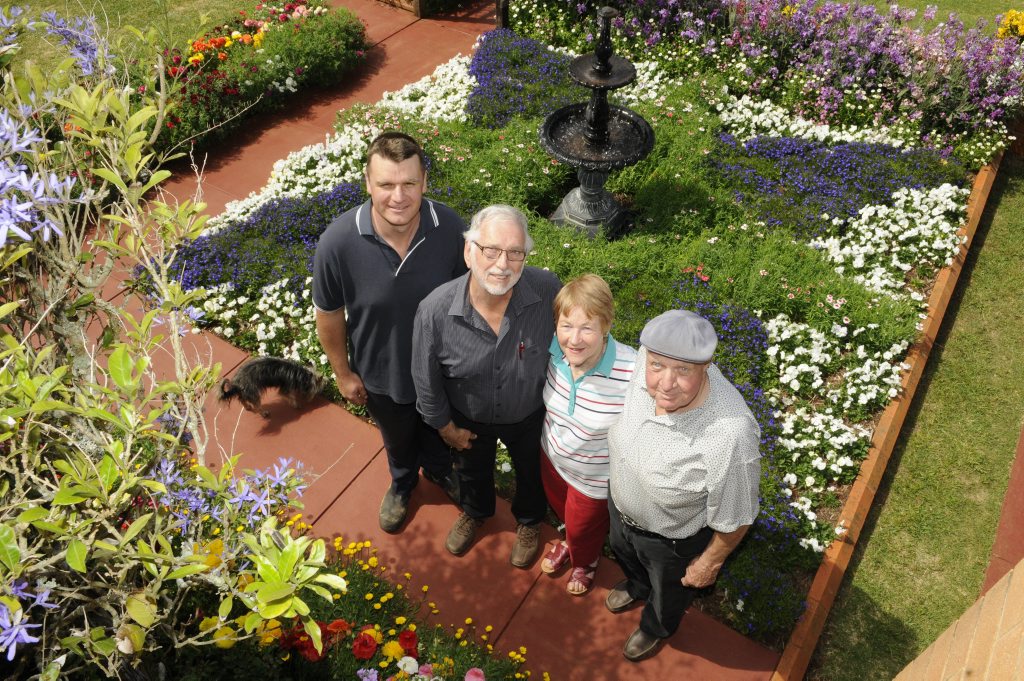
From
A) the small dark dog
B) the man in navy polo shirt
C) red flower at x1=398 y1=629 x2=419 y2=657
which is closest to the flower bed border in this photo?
red flower at x1=398 y1=629 x2=419 y2=657

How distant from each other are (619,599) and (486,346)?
6.20ft

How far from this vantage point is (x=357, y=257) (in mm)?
3609

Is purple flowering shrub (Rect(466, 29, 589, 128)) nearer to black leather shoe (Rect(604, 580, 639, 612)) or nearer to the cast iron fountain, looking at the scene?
the cast iron fountain

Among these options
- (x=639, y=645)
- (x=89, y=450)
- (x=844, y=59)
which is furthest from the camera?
(x=844, y=59)

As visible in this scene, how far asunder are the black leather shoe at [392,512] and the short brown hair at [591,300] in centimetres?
212

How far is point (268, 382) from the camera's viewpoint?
17.3 ft

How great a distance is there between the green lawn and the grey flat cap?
2580 millimetres

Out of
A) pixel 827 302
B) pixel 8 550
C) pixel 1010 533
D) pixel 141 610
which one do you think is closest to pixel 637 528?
pixel 141 610

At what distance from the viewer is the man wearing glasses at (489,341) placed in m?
3.30

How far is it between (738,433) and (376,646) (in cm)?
207

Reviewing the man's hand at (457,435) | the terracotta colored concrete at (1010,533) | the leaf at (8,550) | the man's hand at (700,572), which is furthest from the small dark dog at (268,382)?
the terracotta colored concrete at (1010,533)

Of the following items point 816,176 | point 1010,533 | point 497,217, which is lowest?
point 1010,533

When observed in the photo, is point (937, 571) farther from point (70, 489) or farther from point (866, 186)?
point (70, 489)

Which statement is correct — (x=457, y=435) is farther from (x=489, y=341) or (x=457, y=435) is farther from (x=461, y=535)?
(x=461, y=535)
